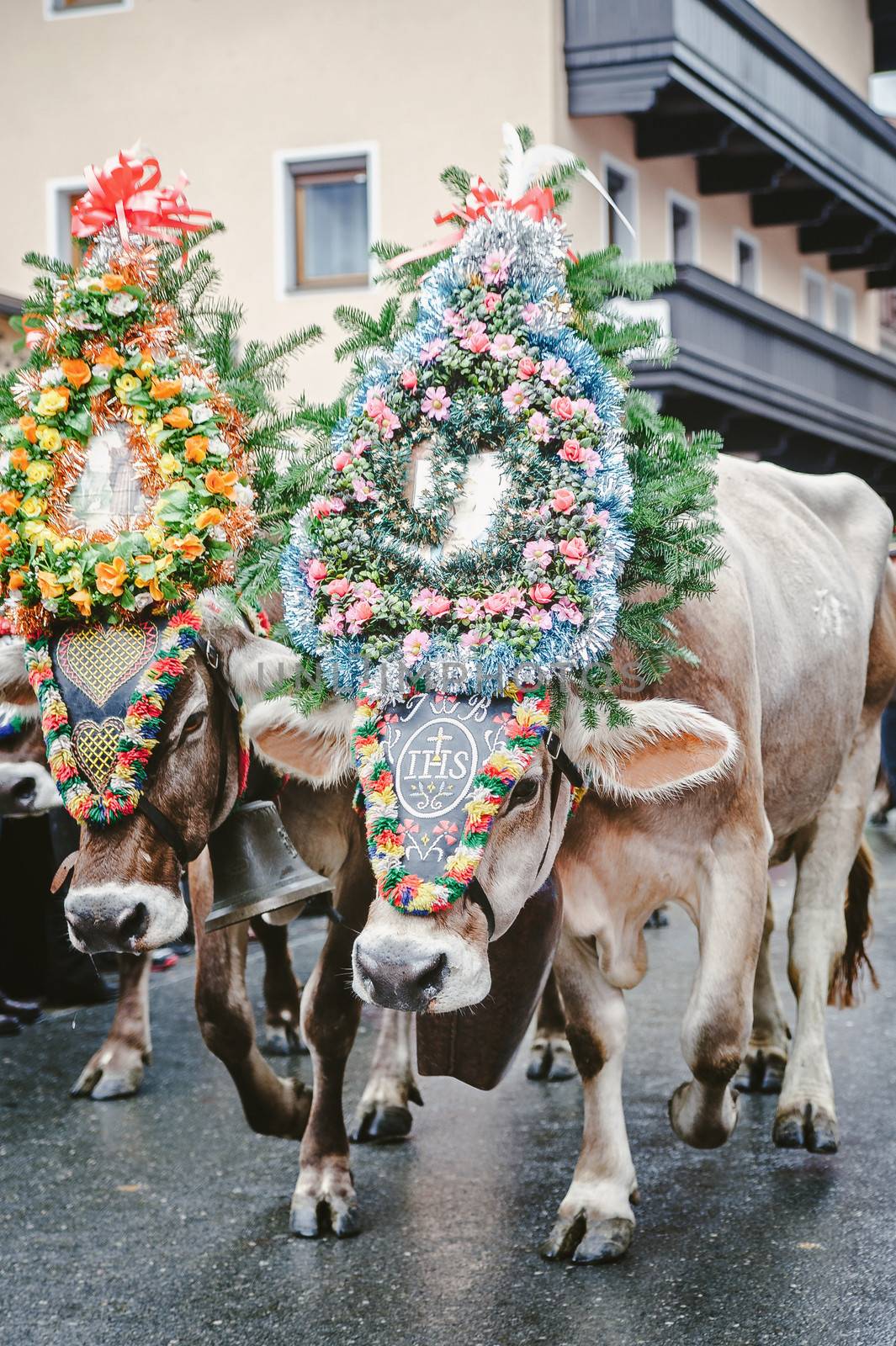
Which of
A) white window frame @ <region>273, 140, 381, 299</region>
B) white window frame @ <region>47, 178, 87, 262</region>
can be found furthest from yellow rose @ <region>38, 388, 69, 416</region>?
white window frame @ <region>47, 178, 87, 262</region>

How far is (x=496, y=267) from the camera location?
390 centimetres

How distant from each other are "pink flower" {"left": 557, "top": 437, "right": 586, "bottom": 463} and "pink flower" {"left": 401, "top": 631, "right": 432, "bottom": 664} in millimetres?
516

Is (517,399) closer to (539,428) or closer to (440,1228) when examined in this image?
(539,428)

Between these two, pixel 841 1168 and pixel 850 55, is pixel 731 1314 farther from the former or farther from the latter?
pixel 850 55

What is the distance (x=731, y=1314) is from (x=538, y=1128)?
1735 mm

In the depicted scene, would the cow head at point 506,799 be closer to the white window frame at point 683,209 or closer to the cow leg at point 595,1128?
the cow leg at point 595,1128

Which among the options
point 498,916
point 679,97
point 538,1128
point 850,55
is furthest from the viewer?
point 850,55

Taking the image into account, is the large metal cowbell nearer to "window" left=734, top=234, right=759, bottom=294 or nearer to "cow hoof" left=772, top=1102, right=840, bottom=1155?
"cow hoof" left=772, top=1102, right=840, bottom=1155

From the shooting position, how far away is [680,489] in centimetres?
391

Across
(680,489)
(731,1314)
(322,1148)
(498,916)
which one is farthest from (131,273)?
Result: (731,1314)

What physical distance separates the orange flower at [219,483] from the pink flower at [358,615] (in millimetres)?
693

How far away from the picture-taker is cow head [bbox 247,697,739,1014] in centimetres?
344

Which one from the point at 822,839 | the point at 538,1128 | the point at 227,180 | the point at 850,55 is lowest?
the point at 538,1128

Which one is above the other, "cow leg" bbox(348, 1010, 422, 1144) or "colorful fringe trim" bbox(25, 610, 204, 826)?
"colorful fringe trim" bbox(25, 610, 204, 826)
